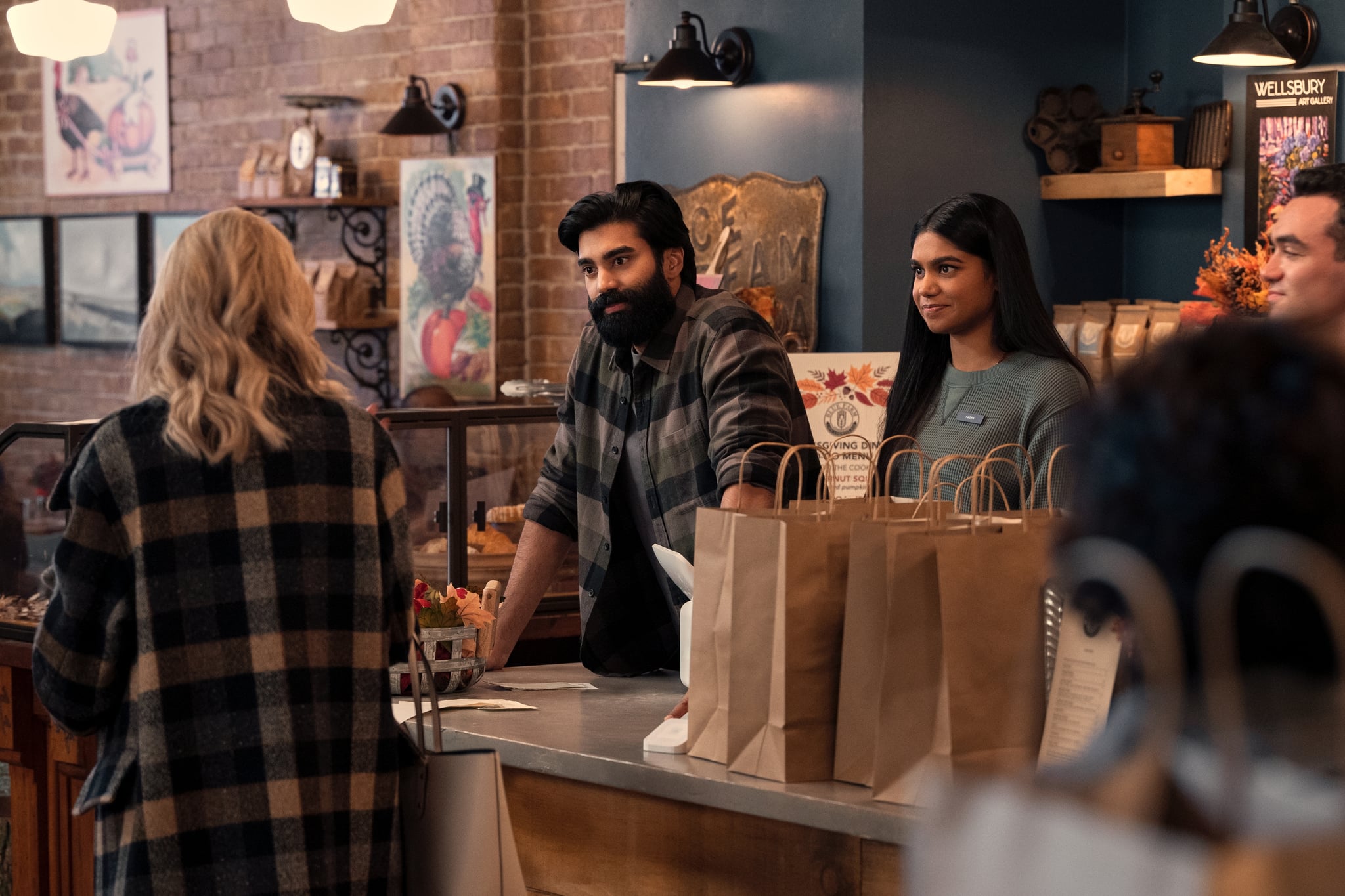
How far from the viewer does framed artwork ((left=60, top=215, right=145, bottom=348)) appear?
775 centimetres

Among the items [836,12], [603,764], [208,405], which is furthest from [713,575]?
[836,12]

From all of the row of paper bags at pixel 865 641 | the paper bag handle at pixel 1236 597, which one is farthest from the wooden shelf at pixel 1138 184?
the paper bag handle at pixel 1236 597

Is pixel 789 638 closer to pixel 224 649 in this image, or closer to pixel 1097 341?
pixel 224 649

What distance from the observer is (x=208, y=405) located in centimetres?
167

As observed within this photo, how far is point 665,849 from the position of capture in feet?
6.30

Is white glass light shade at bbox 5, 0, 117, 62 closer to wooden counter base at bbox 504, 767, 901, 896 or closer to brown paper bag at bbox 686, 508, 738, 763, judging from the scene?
wooden counter base at bbox 504, 767, 901, 896

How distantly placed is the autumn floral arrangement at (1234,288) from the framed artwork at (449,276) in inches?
113

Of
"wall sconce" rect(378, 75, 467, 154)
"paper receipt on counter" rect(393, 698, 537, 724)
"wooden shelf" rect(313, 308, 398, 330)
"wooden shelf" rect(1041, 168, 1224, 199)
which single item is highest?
"wall sconce" rect(378, 75, 467, 154)

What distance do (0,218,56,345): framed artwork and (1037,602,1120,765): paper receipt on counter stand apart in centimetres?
744

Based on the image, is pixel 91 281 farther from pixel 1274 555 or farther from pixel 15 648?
pixel 1274 555

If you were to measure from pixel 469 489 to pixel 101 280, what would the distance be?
505 centimetres

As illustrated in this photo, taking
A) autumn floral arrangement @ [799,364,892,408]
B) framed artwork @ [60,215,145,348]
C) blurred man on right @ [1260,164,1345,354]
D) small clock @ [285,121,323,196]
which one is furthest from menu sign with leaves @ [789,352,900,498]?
framed artwork @ [60,215,145,348]

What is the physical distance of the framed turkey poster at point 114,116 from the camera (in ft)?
25.2

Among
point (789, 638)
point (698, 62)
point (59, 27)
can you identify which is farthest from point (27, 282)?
point (789, 638)
